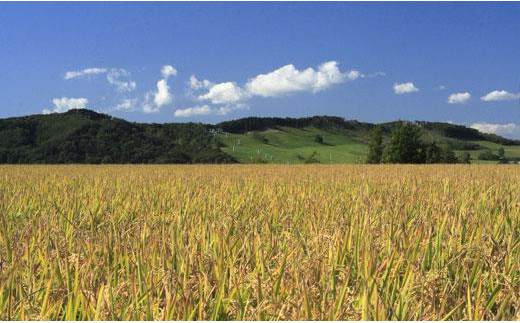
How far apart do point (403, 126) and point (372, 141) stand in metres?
4.95

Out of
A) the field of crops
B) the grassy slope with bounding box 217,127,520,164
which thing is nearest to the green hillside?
the grassy slope with bounding box 217,127,520,164

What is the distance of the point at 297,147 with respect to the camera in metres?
150

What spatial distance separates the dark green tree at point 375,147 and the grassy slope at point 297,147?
35.1 meters

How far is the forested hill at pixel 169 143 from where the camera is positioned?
413ft

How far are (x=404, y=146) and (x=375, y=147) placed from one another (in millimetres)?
4611

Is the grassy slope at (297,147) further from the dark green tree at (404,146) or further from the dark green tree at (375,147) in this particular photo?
the dark green tree at (404,146)

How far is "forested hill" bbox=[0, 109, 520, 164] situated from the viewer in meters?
126

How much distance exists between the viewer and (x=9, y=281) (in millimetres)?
2385

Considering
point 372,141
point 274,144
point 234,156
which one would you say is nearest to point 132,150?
point 234,156

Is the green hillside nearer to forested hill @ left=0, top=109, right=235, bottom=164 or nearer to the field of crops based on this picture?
forested hill @ left=0, top=109, right=235, bottom=164

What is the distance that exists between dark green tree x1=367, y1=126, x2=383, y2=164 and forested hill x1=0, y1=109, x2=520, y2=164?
3584 cm

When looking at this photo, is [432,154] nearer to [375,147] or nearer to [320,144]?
[375,147]

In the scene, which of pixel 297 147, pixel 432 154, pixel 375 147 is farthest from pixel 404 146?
pixel 297 147

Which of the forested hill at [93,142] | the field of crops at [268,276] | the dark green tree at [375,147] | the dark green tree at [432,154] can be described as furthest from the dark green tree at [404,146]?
the field of crops at [268,276]
